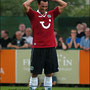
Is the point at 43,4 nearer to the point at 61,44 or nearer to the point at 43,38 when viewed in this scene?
the point at 43,38

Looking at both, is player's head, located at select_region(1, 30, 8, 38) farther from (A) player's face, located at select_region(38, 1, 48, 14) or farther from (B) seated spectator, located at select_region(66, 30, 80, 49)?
(A) player's face, located at select_region(38, 1, 48, 14)

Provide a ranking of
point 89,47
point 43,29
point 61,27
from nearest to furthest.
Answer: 1. point 43,29
2. point 89,47
3. point 61,27

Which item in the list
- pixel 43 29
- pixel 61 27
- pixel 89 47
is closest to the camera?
pixel 43 29

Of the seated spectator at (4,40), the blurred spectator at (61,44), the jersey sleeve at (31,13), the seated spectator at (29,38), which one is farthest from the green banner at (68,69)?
the jersey sleeve at (31,13)

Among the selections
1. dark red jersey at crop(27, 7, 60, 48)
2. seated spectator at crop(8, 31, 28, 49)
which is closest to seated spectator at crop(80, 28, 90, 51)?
seated spectator at crop(8, 31, 28, 49)

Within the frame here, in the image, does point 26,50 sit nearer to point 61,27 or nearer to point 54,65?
point 61,27

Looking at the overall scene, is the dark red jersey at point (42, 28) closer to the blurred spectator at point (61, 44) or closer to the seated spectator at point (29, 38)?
the blurred spectator at point (61, 44)

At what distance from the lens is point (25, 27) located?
13969 mm

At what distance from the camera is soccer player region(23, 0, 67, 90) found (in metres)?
7.89

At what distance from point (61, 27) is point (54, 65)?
588cm

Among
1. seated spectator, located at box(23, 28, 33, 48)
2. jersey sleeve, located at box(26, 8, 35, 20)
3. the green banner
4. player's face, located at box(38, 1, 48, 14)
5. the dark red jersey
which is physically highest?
player's face, located at box(38, 1, 48, 14)

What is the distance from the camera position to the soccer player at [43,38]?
25.9 ft

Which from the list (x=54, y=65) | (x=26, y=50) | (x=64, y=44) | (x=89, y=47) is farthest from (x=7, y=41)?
(x=54, y=65)

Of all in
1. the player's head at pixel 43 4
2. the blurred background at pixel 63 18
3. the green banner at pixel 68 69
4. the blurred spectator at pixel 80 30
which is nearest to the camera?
the player's head at pixel 43 4
